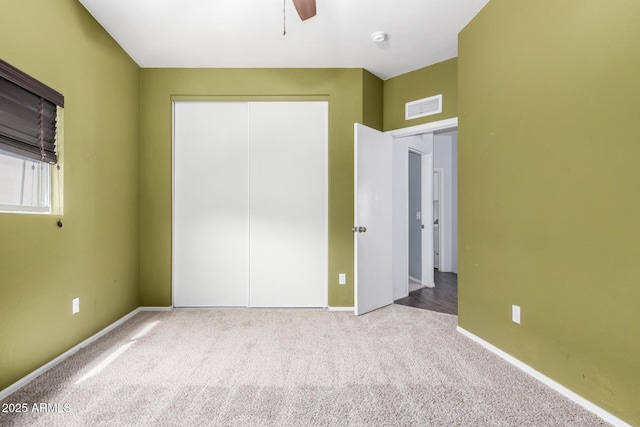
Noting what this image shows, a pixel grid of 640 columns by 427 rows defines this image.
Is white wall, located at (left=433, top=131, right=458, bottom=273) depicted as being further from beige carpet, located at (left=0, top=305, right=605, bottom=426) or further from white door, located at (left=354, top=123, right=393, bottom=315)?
beige carpet, located at (left=0, top=305, right=605, bottom=426)

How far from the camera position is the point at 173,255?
3350 millimetres

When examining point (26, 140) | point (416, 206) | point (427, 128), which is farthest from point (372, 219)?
point (26, 140)

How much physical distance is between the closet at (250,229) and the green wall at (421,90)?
955mm

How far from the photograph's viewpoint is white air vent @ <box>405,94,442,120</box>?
3193 millimetres

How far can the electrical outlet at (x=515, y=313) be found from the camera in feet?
6.77

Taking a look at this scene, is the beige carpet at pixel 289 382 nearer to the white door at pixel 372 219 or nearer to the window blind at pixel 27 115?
the white door at pixel 372 219

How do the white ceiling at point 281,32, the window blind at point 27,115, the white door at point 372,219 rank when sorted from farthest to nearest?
the white door at point 372,219 < the white ceiling at point 281,32 < the window blind at point 27,115

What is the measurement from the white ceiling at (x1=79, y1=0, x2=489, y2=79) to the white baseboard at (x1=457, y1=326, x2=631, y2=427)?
2.62 metres

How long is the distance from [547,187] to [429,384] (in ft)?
4.57

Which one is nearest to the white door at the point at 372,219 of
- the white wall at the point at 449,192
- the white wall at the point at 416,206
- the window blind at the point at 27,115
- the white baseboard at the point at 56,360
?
the white wall at the point at 416,206

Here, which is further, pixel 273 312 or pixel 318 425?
pixel 273 312

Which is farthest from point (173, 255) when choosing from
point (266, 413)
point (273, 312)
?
point (266, 413)

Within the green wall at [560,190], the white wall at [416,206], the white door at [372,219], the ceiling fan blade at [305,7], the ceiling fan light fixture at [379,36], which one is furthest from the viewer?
the white wall at [416,206]

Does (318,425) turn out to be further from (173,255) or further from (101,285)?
(173,255)
